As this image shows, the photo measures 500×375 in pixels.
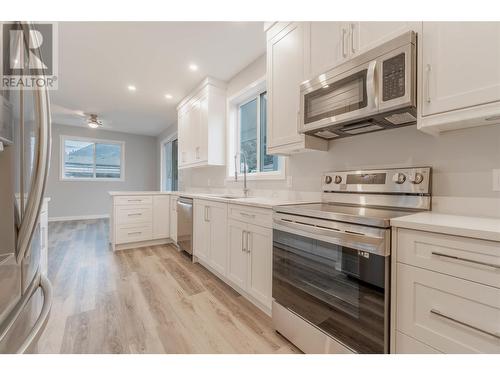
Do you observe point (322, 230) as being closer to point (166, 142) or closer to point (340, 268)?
point (340, 268)

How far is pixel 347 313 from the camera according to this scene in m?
1.14

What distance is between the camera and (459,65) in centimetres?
101

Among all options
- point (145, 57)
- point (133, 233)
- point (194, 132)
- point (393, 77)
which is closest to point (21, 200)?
point (393, 77)

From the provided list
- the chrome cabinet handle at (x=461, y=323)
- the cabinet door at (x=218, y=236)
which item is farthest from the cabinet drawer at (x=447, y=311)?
the cabinet door at (x=218, y=236)

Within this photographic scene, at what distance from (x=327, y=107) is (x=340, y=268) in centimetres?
105

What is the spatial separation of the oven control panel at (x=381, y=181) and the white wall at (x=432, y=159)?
0.20ft

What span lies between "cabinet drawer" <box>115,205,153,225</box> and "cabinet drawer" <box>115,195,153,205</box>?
71 mm

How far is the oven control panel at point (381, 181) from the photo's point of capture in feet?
4.35

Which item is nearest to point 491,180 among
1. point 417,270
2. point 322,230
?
point 417,270

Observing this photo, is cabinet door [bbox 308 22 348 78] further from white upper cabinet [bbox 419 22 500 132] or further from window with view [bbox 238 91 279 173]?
window with view [bbox 238 91 279 173]

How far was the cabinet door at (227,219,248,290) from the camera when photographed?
1954mm

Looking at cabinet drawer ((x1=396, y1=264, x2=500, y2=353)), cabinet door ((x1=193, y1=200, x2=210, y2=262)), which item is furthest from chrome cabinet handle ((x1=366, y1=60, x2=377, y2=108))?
cabinet door ((x1=193, y1=200, x2=210, y2=262))

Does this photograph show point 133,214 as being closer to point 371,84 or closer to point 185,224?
point 185,224

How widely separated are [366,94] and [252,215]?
3.87ft
